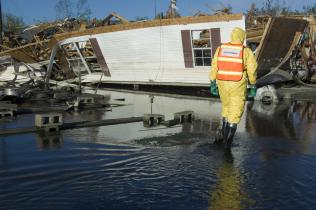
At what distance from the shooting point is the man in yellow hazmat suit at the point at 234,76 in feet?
24.6

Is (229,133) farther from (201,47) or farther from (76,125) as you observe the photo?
(201,47)

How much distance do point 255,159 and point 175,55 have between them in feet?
49.4

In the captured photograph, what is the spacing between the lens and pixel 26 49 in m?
27.6

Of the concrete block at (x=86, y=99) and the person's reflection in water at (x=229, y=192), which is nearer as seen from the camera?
the person's reflection in water at (x=229, y=192)

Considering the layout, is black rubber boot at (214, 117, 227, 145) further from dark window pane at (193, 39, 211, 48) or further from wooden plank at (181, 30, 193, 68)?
wooden plank at (181, 30, 193, 68)

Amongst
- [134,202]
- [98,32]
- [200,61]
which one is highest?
[98,32]

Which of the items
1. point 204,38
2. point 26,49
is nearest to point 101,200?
point 204,38

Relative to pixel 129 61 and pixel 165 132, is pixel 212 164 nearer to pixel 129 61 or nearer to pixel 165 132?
pixel 165 132

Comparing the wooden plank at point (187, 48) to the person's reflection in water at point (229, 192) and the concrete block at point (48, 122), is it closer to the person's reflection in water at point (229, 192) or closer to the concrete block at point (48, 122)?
the concrete block at point (48, 122)

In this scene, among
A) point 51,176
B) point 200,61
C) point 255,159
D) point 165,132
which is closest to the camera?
point 51,176

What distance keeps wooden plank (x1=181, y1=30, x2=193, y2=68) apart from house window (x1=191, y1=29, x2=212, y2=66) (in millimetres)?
173

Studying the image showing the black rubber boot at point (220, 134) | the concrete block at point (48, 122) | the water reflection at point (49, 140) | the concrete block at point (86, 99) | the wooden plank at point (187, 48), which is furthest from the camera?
the wooden plank at point (187, 48)

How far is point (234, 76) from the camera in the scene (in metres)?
7.49

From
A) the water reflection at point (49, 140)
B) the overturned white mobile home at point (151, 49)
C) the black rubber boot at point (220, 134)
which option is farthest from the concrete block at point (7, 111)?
the overturned white mobile home at point (151, 49)
